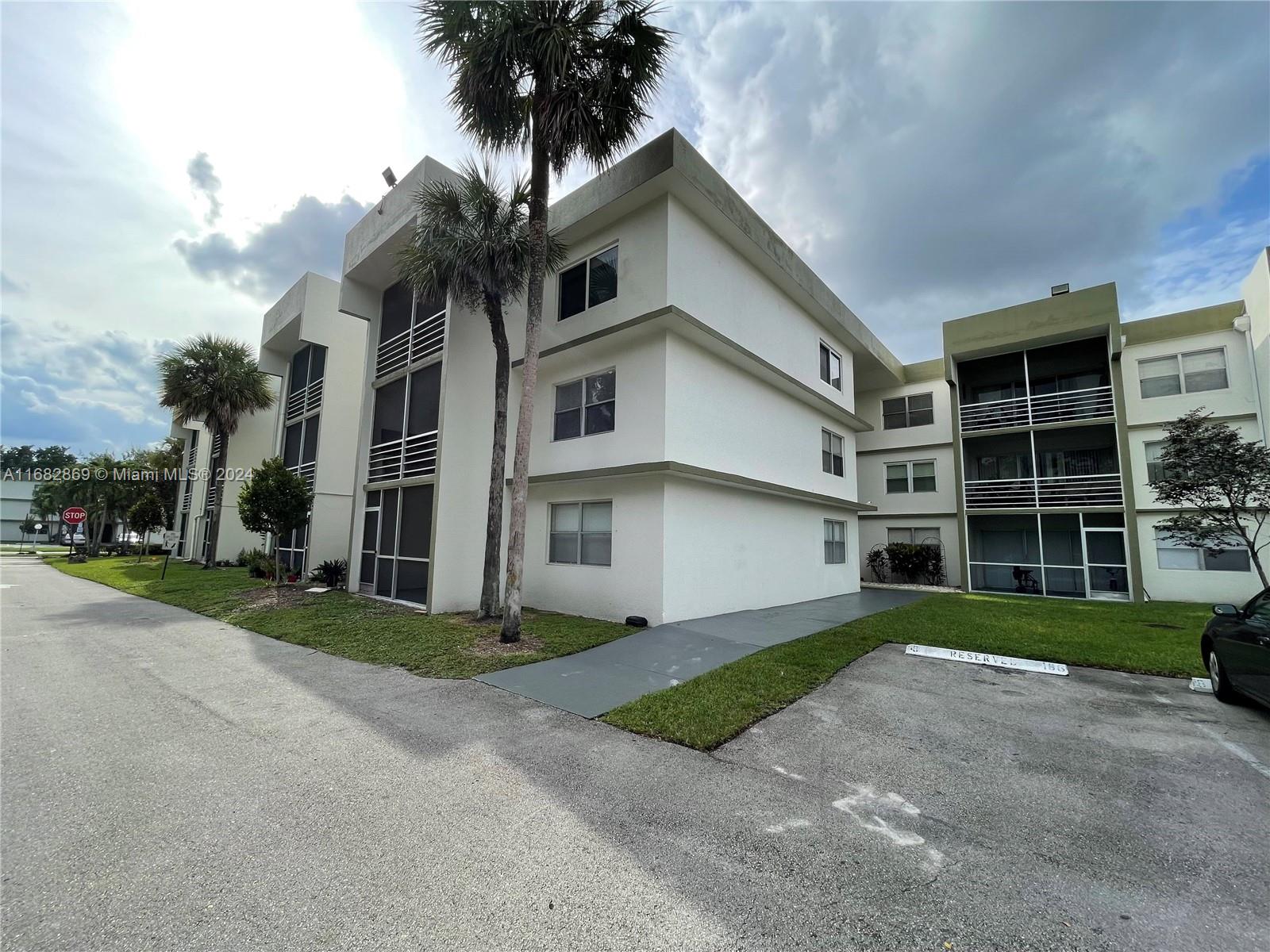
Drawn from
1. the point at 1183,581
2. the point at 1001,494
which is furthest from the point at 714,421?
the point at 1183,581

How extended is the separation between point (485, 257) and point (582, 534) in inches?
229

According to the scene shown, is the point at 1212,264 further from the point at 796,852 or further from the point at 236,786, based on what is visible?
the point at 236,786

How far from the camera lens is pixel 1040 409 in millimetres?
17672

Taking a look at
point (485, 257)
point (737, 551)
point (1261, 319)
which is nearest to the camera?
point (485, 257)

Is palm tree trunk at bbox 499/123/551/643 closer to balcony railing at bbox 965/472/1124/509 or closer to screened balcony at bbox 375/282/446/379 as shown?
Answer: screened balcony at bbox 375/282/446/379

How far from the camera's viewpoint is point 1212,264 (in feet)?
48.4

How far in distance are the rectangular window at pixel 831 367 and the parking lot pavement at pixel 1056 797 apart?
1134cm

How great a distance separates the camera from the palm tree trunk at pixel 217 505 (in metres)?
22.9

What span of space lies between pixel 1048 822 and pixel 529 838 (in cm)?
336

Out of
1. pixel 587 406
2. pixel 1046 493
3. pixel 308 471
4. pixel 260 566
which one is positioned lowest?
pixel 260 566

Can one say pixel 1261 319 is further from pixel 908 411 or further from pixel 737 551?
pixel 737 551

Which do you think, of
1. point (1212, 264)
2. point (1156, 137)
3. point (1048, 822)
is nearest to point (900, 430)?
point (1212, 264)

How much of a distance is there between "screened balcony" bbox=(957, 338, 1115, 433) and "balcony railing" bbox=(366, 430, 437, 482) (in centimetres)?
1801

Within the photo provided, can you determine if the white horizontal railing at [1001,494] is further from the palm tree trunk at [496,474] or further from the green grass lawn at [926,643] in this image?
the palm tree trunk at [496,474]
